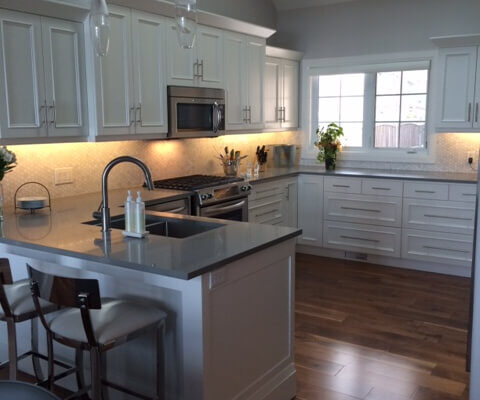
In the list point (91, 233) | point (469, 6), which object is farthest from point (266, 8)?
point (91, 233)

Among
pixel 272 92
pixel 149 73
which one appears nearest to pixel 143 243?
pixel 149 73

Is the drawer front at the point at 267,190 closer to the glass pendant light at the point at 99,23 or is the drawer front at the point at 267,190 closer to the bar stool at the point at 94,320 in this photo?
the bar stool at the point at 94,320

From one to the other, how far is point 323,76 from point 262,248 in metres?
4.09

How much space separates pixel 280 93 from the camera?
5.80 metres

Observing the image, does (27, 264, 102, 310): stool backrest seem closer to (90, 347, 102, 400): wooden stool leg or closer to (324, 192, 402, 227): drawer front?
(90, 347, 102, 400): wooden stool leg

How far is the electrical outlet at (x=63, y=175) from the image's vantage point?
12.5 ft

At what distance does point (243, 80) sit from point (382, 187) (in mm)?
1733

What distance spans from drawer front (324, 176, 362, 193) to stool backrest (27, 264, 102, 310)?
12.5 ft

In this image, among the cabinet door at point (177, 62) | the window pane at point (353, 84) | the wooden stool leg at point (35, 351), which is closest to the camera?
the wooden stool leg at point (35, 351)

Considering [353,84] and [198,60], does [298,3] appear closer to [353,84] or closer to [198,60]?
[353,84]

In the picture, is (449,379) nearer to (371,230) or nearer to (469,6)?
(371,230)

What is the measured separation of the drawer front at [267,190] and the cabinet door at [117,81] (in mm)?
1588

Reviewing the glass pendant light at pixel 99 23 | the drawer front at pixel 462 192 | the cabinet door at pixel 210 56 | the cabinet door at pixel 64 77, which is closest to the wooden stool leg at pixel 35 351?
the cabinet door at pixel 64 77

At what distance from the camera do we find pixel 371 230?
5.32 metres
